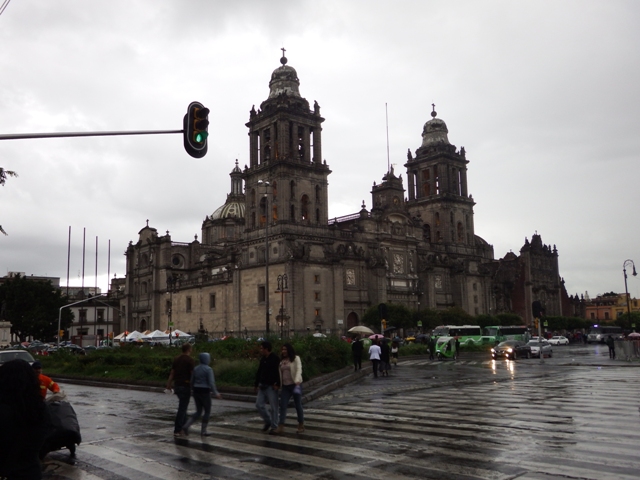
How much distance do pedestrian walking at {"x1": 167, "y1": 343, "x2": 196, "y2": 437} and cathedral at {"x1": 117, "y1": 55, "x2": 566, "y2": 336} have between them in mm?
36593

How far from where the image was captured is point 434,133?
8812 centimetres

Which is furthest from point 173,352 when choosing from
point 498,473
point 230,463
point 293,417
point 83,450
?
point 498,473

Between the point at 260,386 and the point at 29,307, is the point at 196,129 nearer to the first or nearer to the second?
the point at 260,386

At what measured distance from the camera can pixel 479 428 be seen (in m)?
11.8

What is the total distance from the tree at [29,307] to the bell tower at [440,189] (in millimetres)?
47988

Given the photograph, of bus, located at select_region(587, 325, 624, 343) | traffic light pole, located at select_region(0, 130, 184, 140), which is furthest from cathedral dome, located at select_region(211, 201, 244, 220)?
traffic light pole, located at select_region(0, 130, 184, 140)

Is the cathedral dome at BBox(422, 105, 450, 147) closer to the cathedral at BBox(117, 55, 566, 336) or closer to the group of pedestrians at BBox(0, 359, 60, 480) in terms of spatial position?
the cathedral at BBox(117, 55, 566, 336)

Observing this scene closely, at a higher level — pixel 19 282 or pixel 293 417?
pixel 19 282

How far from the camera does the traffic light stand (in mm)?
12867

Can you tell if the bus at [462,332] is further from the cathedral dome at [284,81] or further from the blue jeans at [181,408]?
the blue jeans at [181,408]

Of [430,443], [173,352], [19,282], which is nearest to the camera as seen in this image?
[430,443]

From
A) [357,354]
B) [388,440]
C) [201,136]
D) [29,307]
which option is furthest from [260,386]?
[29,307]

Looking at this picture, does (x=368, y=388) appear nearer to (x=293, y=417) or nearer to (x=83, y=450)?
(x=293, y=417)

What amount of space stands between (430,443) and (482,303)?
76.7 meters
